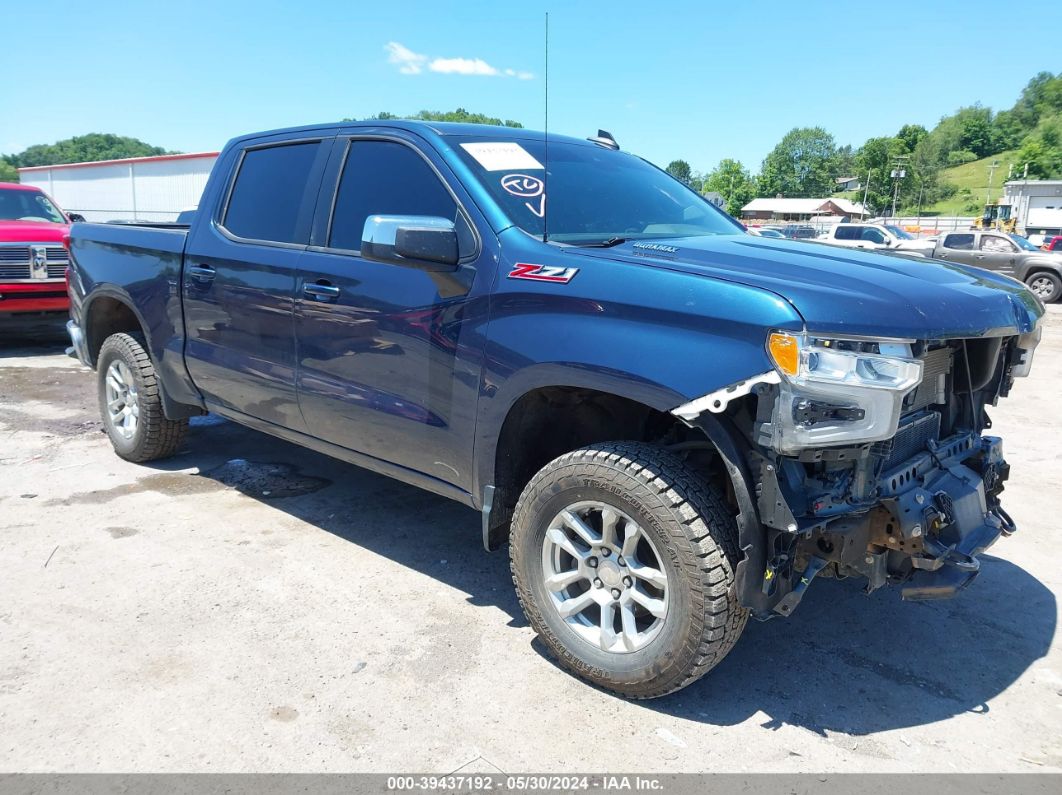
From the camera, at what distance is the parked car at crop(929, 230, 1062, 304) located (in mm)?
19062

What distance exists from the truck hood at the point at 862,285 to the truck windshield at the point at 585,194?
0.95ft

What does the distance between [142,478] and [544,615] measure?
3360 mm

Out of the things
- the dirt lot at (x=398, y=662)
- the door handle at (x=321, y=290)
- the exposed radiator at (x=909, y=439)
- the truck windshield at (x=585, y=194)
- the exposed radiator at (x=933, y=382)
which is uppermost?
the truck windshield at (x=585, y=194)

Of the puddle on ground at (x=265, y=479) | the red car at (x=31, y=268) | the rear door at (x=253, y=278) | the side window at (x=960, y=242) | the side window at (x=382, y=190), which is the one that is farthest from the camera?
the side window at (x=960, y=242)

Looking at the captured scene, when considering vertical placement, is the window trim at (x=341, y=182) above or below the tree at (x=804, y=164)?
below

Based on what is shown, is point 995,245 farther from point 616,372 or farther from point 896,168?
point 896,168

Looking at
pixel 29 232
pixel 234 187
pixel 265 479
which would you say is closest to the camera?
pixel 234 187

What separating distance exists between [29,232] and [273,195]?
6.75m

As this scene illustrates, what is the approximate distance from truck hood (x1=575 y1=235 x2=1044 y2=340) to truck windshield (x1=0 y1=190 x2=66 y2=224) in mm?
10015

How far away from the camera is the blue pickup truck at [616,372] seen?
95.7 inches

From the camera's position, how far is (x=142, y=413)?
509 centimetres

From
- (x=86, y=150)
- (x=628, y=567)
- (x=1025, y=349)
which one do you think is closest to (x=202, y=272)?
(x=628, y=567)

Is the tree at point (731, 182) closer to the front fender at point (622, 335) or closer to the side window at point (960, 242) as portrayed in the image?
the side window at point (960, 242)

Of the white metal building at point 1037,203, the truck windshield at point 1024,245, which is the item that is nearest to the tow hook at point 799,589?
the truck windshield at point 1024,245
